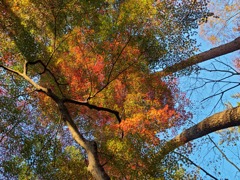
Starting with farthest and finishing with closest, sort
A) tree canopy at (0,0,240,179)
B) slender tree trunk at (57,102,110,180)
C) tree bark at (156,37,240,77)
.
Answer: tree bark at (156,37,240,77) → tree canopy at (0,0,240,179) → slender tree trunk at (57,102,110,180)

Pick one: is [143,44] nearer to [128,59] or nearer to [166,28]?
[128,59]

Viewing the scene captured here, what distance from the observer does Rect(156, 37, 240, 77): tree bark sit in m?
8.11

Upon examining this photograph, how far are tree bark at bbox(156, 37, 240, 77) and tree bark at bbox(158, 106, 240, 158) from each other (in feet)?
5.64

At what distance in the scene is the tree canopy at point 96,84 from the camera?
5.64m

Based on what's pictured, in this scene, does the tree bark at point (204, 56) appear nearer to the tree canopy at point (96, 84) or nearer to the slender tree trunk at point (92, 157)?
the tree canopy at point (96, 84)

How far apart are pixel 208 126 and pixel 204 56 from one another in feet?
9.89

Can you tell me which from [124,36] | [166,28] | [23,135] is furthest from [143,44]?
[23,135]

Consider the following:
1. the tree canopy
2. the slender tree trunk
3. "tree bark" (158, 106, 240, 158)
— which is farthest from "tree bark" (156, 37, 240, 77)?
the slender tree trunk

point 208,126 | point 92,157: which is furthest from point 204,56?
point 92,157

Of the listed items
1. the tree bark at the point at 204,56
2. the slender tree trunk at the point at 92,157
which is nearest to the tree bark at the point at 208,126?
the slender tree trunk at the point at 92,157

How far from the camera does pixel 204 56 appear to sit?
9.02 meters

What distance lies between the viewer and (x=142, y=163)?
519 cm

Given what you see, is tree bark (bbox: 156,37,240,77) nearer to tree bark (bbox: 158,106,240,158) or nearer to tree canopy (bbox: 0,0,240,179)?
tree canopy (bbox: 0,0,240,179)

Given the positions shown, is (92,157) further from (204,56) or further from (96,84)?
(204,56)
